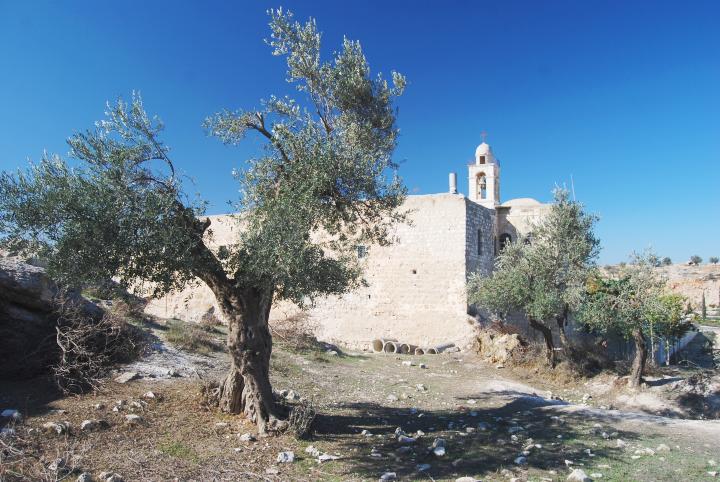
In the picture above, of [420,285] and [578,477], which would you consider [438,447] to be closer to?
[578,477]

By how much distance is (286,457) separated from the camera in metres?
6.62

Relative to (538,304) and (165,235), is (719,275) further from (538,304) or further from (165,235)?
(165,235)

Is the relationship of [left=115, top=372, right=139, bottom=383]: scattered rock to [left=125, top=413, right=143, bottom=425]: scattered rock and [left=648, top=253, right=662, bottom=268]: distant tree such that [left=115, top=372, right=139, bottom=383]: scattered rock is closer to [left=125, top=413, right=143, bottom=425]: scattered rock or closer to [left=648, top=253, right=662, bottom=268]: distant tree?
[left=125, top=413, right=143, bottom=425]: scattered rock

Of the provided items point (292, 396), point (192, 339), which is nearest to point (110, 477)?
point (292, 396)

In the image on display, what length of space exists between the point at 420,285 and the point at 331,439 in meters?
12.6

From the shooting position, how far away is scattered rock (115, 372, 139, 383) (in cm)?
865

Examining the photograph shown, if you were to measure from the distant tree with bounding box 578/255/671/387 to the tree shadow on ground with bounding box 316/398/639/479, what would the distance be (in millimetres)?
4718

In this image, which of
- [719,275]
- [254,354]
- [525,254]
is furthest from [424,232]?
[719,275]

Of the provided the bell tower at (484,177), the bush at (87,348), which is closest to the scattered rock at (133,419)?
the bush at (87,348)

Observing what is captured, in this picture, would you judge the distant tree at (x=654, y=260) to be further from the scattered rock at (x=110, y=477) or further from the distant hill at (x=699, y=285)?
the distant hill at (x=699, y=285)

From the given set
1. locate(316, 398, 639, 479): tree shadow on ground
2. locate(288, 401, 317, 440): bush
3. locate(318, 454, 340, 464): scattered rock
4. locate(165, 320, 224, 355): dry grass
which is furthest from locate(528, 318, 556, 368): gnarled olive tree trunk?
locate(318, 454, 340, 464): scattered rock

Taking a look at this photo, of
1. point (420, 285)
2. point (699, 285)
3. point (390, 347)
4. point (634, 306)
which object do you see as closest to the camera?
point (634, 306)

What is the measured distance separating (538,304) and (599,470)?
8751 millimetres

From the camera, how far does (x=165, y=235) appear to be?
649 cm
